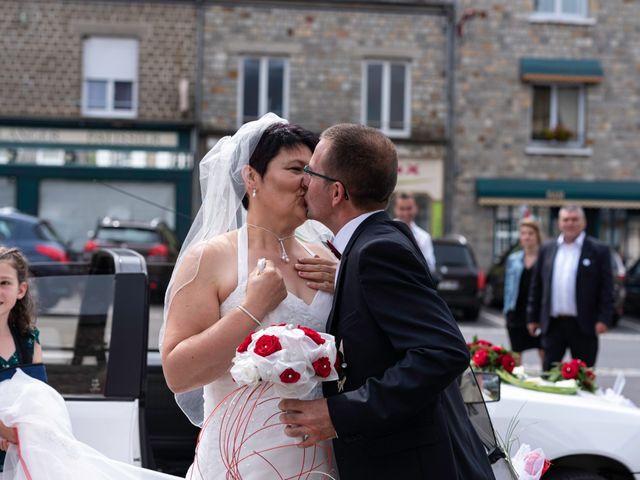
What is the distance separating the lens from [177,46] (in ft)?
76.1

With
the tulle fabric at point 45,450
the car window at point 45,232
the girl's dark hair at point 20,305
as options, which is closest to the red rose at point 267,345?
the tulle fabric at point 45,450

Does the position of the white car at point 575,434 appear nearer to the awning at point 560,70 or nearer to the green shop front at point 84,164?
the green shop front at point 84,164

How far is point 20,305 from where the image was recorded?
3910mm

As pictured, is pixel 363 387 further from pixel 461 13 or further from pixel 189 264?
pixel 461 13

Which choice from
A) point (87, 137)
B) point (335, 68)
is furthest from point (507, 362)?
point (87, 137)

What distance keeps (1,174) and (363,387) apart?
73.8 ft

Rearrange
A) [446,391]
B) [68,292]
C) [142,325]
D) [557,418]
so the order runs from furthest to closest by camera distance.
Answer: [68,292] → [557,418] → [142,325] → [446,391]

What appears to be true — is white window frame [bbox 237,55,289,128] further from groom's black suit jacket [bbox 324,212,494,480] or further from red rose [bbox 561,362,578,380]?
groom's black suit jacket [bbox 324,212,494,480]

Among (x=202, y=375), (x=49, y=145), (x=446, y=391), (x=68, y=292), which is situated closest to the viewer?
(x=446, y=391)

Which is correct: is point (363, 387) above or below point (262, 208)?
below

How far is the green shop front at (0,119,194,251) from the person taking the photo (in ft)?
75.7

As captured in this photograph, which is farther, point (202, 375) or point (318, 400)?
point (202, 375)

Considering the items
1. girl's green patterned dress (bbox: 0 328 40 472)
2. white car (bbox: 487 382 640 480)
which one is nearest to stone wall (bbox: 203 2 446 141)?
white car (bbox: 487 382 640 480)

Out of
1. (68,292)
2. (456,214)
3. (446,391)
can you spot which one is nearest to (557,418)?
(446,391)
